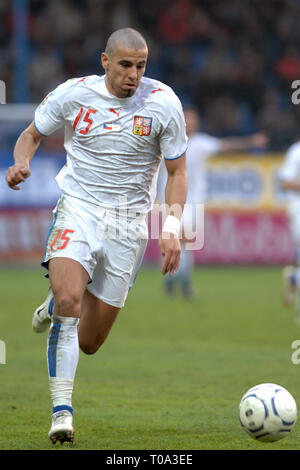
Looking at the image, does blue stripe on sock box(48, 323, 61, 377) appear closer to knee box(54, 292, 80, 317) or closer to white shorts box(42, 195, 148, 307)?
knee box(54, 292, 80, 317)

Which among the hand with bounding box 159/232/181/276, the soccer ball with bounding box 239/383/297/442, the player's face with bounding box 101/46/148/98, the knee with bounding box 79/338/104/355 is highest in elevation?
the player's face with bounding box 101/46/148/98

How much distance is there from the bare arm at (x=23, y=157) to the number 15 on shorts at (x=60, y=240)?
392 millimetres

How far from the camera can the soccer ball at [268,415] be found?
5105 mm

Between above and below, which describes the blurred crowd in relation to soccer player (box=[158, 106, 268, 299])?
above

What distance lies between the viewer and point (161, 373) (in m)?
7.89

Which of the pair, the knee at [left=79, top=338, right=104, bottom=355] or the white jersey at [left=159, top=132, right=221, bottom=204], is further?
the white jersey at [left=159, top=132, right=221, bottom=204]

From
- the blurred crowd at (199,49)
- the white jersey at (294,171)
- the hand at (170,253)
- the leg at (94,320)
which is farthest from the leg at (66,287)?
the blurred crowd at (199,49)

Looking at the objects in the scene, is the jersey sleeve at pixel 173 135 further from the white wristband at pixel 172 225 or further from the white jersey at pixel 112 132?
the white wristband at pixel 172 225

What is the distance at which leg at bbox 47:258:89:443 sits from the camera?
17.5 ft

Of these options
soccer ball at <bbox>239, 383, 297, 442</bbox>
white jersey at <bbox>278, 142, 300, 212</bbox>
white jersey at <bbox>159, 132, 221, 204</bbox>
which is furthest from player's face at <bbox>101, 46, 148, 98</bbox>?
white jersey at <bbox>159, 132, 221, 204</bbox>

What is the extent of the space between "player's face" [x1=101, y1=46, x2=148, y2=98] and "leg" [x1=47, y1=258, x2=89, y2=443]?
1.11 m

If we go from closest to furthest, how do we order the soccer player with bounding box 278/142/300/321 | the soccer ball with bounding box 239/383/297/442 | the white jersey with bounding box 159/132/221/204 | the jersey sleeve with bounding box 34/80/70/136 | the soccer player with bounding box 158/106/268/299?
the soccer ball with bounding box 239/383/297/442 → the jersey sleeve with bounding box 34/80/70/136 → the soccer player with bounding box 278/142/300/321 → the soccer player with bounding box 158/106/268/299 → the white jersey with bounding box 159/132/221/204

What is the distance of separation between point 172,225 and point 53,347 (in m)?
1.00

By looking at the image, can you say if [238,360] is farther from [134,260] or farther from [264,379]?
[134,260]
